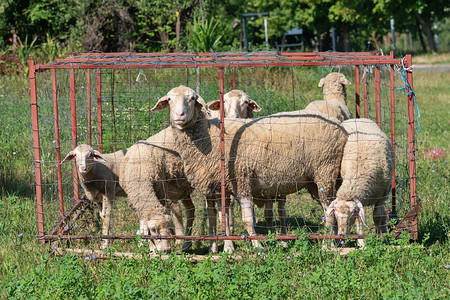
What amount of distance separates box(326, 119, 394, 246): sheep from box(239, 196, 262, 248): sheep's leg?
0.82 metres

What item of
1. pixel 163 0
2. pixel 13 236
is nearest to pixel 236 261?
pixel 13 236

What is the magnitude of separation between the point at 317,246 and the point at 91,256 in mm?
2004

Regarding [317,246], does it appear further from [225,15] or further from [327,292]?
[225,15]

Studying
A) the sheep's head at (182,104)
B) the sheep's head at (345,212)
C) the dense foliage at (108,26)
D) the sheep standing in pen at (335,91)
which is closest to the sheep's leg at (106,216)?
the sheep's head at (182,104)

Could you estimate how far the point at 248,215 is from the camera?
616cm

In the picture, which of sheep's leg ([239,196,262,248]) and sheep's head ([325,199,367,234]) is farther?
sheep's leg ([239,196,262,248])

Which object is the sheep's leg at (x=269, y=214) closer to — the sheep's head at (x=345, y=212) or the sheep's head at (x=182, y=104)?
the sheep's head at (x=345, y=212)

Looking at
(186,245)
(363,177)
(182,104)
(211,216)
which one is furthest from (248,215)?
(182,104)

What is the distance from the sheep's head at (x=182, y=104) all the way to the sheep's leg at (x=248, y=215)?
997 millimetres

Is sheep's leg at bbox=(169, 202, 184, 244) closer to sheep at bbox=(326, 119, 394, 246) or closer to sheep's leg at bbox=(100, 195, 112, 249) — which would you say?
sheep's leg at bbox=(100, 195, 112, 249)

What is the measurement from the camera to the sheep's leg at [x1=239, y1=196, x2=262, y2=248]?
6125mm

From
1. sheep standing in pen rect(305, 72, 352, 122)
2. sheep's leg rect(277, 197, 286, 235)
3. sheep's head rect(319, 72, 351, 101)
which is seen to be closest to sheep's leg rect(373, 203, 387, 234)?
sheep's leg rect(277, 197, 286, 235)

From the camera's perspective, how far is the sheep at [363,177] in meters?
5.64

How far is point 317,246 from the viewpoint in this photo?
5.36 metres
